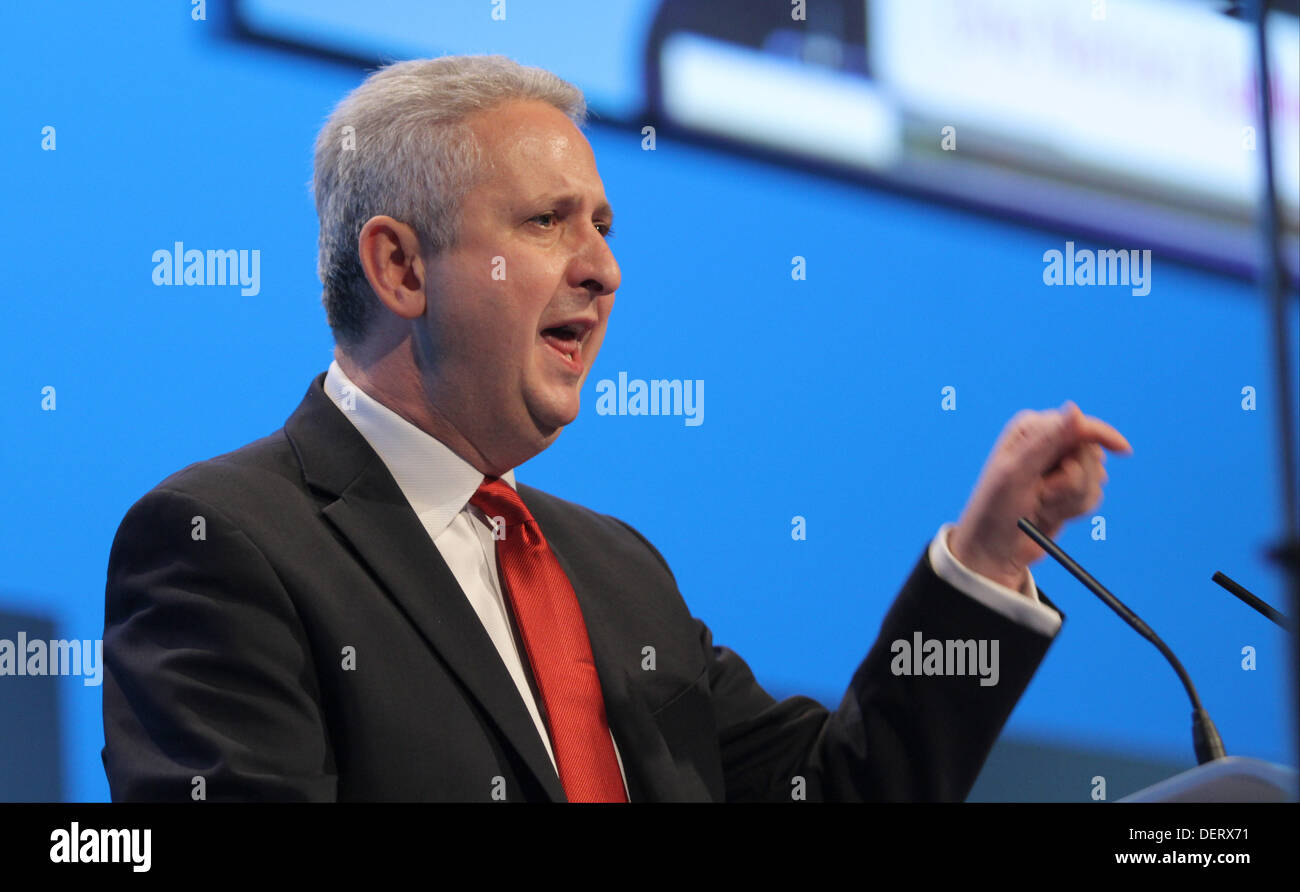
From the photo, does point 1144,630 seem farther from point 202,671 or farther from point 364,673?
point 202,671

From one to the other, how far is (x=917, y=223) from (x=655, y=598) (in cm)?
109

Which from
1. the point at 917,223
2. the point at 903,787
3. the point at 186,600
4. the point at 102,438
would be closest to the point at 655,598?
the point at 903,787

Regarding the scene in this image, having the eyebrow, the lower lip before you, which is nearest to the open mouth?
the lower lip

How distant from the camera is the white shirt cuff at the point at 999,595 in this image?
1646 millimetres

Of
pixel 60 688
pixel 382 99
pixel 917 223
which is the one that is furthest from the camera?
pixel 917 223

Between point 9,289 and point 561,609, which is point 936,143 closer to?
point 561,609

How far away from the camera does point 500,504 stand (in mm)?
1784

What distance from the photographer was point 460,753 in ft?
5.06

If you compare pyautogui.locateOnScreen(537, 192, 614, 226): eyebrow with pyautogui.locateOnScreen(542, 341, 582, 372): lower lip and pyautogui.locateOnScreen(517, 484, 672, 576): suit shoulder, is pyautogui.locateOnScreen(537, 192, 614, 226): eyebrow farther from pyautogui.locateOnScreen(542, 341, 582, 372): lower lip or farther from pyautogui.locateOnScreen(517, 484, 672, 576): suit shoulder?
pyautogui.locateOnScreen(517, 484, 672, 576): suit shoulder

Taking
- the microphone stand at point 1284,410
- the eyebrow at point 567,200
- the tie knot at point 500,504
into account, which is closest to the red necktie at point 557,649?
the tie knot at point 500,504

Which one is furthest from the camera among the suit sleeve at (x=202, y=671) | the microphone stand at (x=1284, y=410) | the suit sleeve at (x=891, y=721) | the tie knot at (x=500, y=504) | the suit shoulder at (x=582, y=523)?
the suit shoulder at (x=582, y=523)

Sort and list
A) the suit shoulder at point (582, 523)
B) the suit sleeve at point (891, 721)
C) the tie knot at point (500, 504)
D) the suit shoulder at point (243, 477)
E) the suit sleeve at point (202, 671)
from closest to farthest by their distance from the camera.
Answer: the suit sleeve at point (202, 671) < the suit shoulder at point (243, 477) < the suit sleeve at point (891, 721) < the tie knot at point (500, 504) < the suit shoulder at point (582, 523)

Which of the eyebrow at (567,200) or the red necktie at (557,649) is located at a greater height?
the eyebrow at (567,200)

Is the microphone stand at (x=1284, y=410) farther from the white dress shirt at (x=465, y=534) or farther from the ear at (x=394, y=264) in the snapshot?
the ear at (x=394, y=264)
